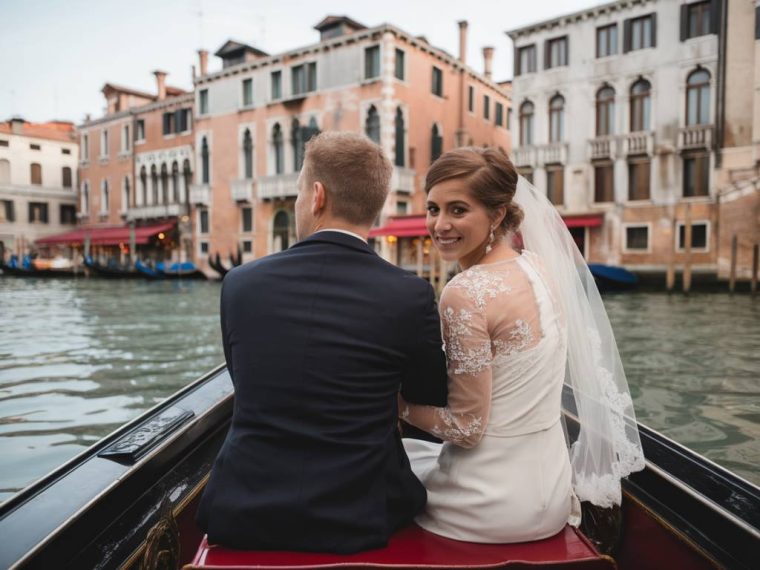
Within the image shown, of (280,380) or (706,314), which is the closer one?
(280,380)

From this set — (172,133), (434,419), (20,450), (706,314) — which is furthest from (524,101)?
(434,419)

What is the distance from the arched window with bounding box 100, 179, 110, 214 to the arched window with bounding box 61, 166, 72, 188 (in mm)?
4885

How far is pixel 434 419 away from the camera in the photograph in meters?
1.17

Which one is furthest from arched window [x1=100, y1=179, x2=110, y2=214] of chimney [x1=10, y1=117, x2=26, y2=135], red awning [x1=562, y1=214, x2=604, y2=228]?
red awning [x1=562, y1=214, x2=604, y2=228]

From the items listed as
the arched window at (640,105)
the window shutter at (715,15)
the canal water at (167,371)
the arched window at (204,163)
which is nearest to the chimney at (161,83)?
the arched window at (204,163)

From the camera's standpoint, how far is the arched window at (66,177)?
2805 cm

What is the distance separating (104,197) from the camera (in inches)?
968

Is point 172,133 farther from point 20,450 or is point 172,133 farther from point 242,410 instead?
point 242,410

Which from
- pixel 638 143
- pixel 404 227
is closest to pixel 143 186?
pixel 404 227

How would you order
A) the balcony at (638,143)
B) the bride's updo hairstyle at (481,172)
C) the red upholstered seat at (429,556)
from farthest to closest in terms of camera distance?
1. the balcony at (638,143)
2. the bride's updo hairstyle at (481,172)
3. the red upholstered seat at (429,556)

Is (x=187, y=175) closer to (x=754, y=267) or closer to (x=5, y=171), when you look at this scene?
(x=5, y=171)

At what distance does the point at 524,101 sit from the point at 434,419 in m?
15.7

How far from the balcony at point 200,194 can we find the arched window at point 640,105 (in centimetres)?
1309

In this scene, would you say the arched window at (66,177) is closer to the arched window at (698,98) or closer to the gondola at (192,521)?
the arched window at (698,98)
